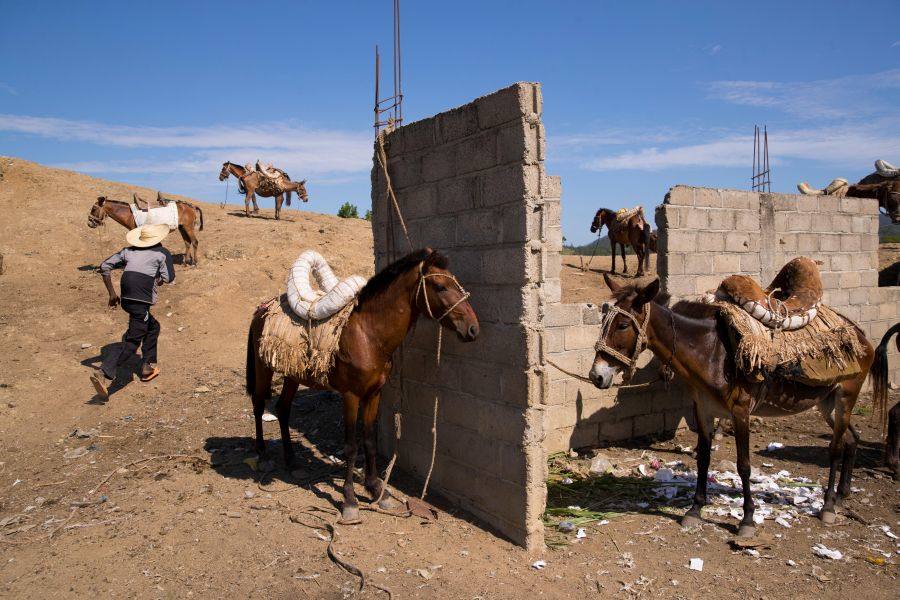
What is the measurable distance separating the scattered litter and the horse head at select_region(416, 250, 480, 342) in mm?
2936

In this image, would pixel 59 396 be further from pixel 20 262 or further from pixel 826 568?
pixel 826 568

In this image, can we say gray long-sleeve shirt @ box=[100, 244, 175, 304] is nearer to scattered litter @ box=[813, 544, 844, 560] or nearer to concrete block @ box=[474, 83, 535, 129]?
concrete block @ box=[474, 83, 535, 129]

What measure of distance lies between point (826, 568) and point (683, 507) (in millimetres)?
1130

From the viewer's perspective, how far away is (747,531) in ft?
14.2

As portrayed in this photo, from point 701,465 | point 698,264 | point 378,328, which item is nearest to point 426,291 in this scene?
point 378,328

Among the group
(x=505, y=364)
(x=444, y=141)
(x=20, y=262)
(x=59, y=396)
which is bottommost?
(x=59, y=396)

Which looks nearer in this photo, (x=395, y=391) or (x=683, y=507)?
(x=683, y=507)

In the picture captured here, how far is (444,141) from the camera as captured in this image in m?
4.79

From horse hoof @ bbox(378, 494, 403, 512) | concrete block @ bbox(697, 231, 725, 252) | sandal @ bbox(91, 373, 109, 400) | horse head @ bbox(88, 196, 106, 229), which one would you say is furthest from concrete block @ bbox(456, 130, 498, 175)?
horse head @ bbox(88, 196, 106, 229)

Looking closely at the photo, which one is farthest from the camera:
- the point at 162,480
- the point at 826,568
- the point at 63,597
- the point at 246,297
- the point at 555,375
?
the point at 246,297

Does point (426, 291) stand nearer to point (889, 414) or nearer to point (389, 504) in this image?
point (389, 504)

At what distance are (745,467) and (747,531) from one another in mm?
466

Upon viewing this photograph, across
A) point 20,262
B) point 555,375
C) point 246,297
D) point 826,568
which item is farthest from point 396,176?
point 20,262

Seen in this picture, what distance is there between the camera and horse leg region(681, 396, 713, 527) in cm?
457
